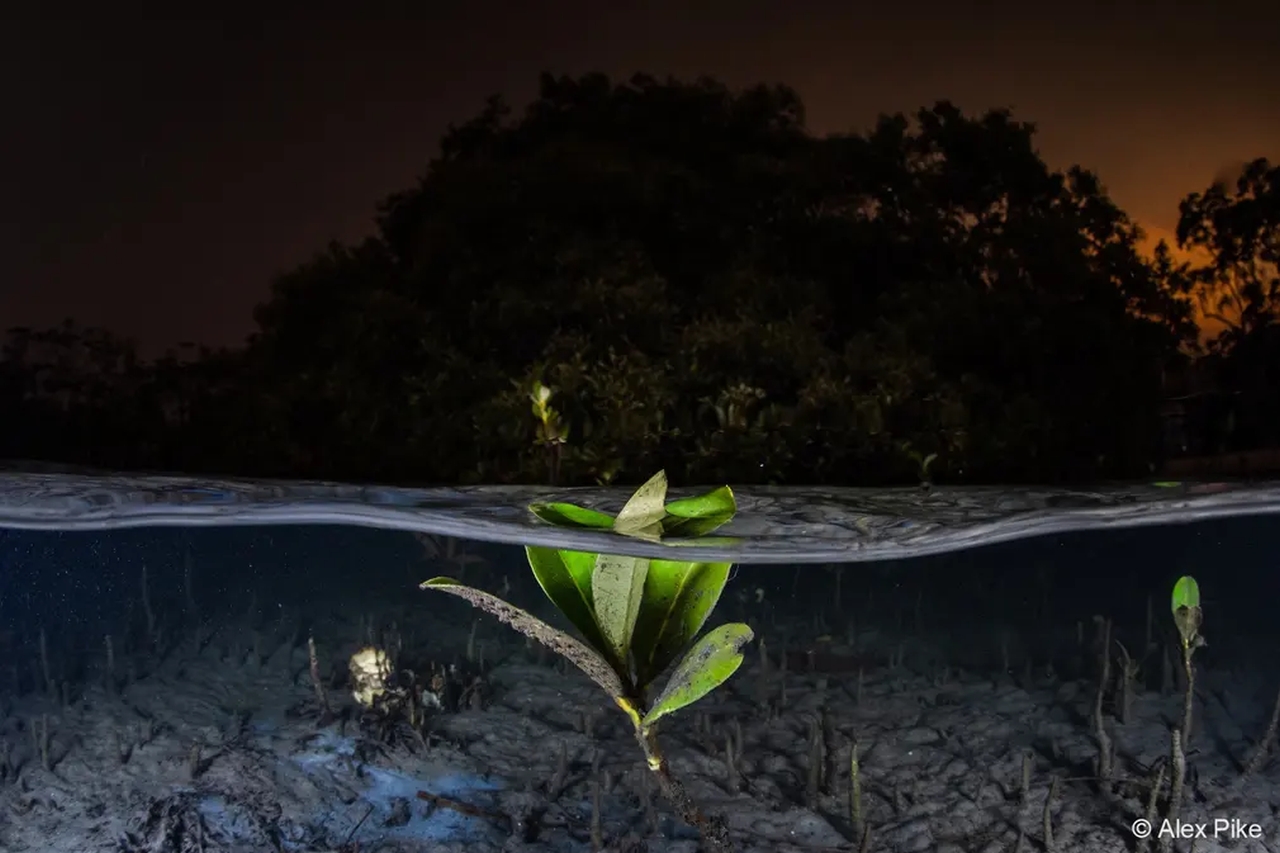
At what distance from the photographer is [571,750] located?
5.09 m

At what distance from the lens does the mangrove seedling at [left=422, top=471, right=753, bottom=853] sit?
315 centimetres

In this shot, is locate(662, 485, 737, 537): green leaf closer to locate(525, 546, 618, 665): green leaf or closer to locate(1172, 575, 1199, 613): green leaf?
locate(525, 546, 618, 665): green leaf

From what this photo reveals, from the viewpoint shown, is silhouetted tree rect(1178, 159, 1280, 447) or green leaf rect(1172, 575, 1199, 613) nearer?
green leaf rect(1172, 575, 1199, 613)

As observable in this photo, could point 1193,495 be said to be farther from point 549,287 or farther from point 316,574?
point 316,574

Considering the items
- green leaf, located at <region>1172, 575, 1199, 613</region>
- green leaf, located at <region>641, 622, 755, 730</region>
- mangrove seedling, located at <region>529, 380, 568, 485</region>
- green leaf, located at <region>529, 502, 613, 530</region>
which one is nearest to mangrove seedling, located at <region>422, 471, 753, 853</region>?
green leaf, located at <region>641, 622, 755, 730</region>

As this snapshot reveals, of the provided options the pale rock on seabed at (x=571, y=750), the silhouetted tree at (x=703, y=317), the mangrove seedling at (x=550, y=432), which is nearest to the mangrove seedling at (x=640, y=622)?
the pale rock on seabed at (x=571, y=750)

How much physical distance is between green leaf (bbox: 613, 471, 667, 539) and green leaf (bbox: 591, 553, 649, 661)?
162mm

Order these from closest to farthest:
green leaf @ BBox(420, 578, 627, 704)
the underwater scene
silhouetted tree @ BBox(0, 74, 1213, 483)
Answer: green leaf @ BBox(420, 578, 627, 704) < the underwater scene < silhouetted tree @ BBox(0, 74, 1213, 483)

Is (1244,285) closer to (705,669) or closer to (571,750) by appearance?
(571,750)

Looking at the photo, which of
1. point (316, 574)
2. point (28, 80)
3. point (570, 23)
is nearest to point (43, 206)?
point (28, 80)

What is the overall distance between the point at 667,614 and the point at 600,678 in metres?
0.31

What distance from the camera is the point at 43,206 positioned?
8.15m

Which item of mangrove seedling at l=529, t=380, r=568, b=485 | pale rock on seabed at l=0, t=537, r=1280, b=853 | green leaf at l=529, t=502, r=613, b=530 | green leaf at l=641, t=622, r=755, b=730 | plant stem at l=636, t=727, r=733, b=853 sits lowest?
pale rock on seabed at l=0, t=537, r=1280, b=853

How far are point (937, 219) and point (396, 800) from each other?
6.06 meters
